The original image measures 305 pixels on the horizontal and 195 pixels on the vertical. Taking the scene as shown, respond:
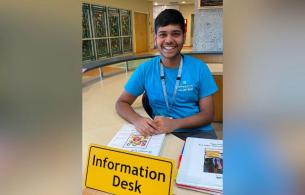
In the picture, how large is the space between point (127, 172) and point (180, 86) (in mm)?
937

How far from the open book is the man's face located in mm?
584

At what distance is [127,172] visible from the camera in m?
0.64

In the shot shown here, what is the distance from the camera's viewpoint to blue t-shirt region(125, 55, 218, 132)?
4.94 ft

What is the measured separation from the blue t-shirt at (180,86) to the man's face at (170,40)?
0.08 metres

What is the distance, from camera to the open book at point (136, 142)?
98 centimetres

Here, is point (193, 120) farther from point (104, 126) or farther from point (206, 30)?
point (206, 30)

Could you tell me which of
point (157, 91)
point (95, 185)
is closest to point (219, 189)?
point (95, 185)

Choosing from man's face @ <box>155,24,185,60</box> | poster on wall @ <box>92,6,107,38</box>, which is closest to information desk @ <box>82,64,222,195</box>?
man's face @ <box>155,24,185,60</box>

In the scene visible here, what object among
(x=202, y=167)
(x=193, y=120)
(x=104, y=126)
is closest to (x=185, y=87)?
(x=193, y=120)

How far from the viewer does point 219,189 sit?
2.30 ft

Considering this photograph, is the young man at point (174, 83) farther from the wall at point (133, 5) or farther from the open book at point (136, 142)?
the wall at point (133, 5)
